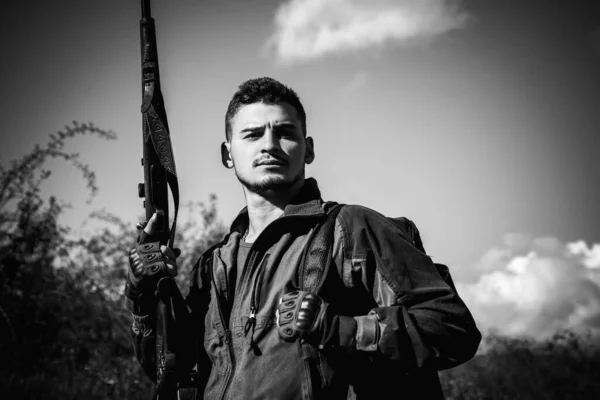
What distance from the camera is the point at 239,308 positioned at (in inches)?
92.7

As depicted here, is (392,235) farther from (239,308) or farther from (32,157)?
(32,157)

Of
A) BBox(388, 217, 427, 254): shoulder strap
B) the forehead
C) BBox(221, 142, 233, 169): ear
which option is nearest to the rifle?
BBox(221, 142, 233, 169): ear

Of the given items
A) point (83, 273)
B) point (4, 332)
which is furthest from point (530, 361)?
point (4, 332)

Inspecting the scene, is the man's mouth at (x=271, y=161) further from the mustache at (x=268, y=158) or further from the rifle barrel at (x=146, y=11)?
the rifle barrel at (x=146, y=11)

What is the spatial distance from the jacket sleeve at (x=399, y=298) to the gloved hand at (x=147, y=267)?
3.03ft

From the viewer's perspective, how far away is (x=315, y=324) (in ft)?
6.26

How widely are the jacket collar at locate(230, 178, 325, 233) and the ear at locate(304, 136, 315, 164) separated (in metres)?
0.21

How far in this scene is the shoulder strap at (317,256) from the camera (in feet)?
7.17

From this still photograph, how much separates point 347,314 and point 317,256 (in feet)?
1.03

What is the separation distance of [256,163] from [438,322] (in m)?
1.31

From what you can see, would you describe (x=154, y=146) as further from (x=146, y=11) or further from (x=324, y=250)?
(x=324, y=250)

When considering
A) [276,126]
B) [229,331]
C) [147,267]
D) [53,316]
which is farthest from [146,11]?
[53,316]

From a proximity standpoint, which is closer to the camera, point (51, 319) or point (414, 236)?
point (414, 236)

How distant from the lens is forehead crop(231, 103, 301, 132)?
278 cm
